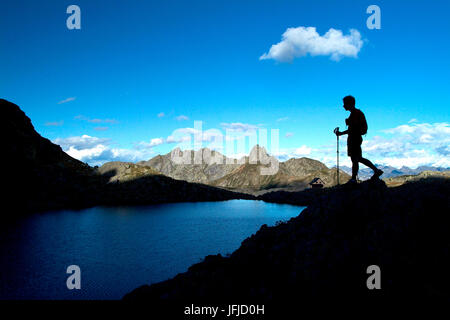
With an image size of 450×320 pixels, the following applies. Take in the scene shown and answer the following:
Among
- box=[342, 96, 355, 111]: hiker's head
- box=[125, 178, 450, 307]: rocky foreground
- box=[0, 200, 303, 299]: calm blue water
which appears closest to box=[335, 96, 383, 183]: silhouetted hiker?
box=[342, 96, 355, 111]: hiker's head

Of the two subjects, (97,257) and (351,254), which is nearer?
(351,254)

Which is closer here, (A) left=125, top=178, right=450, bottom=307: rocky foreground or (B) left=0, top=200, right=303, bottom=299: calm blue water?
(A) left=125, top=178, right=450, bottom=307: rocky foreground

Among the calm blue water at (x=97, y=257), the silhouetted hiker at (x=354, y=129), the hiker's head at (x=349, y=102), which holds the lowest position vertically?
the calm blue water at (x=97, y=257)

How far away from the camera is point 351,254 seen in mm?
14953

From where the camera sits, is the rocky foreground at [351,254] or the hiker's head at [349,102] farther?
the hiker's head at [349,102]

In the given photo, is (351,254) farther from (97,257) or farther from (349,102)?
(97,257)

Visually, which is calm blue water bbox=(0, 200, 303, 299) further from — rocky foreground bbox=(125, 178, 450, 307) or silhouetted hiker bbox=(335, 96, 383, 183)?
silhouetted hiker bbox=(335, 96, 383, 183)

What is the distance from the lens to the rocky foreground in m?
13.8

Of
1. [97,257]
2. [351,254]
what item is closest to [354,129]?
[351,254]

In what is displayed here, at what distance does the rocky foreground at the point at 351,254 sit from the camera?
13805 mm

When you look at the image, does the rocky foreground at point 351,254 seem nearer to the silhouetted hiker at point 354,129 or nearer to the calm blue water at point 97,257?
the silhouetted hiker at point 354,129

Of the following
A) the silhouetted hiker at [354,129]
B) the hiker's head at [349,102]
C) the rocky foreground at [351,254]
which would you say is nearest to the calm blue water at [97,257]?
the rocky foreground at [351,254]
